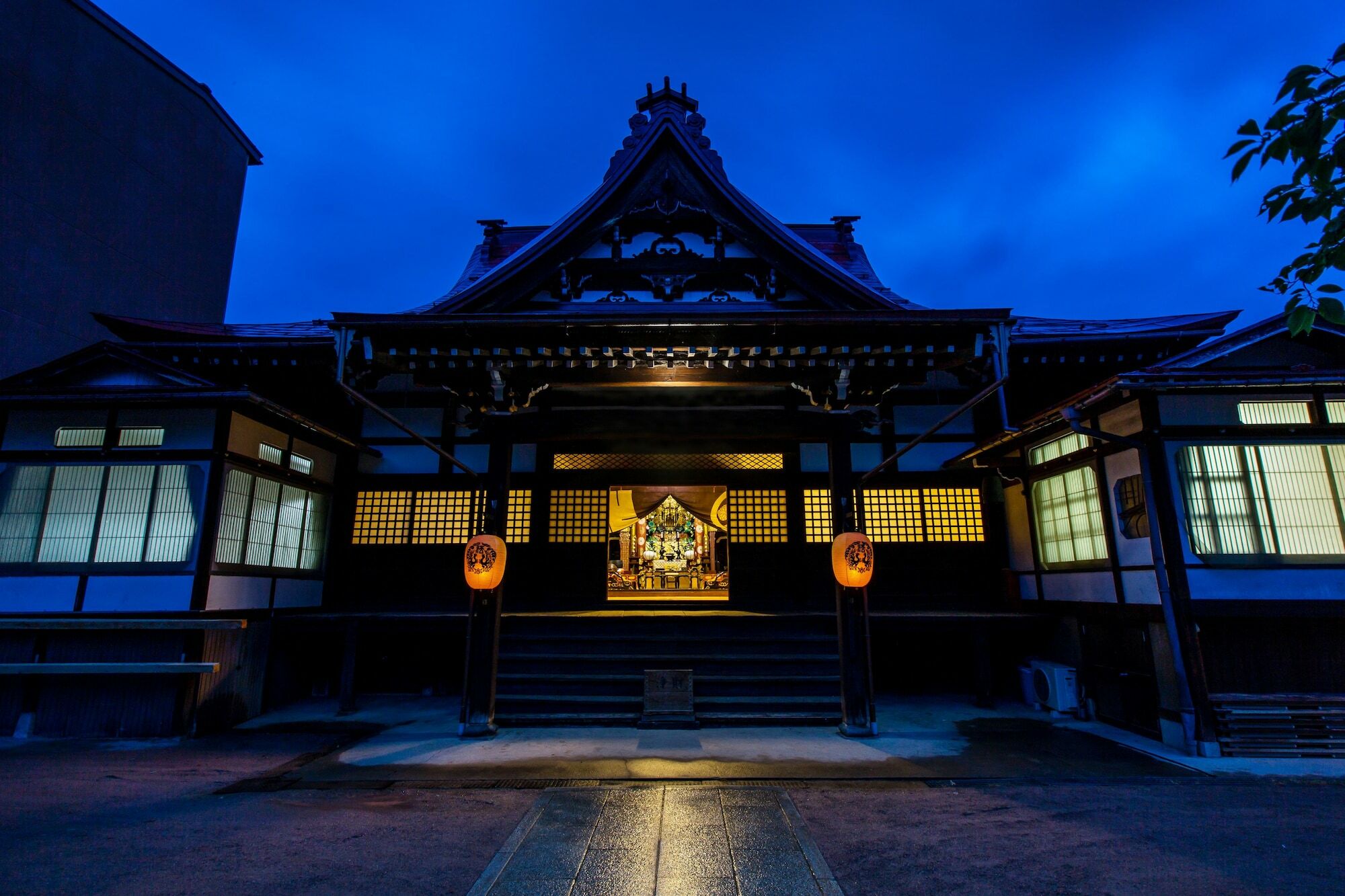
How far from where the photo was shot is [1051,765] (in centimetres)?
667

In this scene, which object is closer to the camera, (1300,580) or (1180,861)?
(1180,861)

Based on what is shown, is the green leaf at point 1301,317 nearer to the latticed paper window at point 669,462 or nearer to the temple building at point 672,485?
the temple building at point 672,485

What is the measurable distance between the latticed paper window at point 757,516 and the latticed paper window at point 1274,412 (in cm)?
658

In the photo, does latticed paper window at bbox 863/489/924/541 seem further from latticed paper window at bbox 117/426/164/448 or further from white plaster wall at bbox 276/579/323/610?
latticed paper window at bbox 117/426/164/448

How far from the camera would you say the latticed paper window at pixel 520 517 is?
1120 centimetres

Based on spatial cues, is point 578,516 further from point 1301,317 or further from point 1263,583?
point 1301,317

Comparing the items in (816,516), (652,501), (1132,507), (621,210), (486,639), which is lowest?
(486,639)

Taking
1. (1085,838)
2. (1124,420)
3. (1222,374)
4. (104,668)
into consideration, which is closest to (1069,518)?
(1124,420)

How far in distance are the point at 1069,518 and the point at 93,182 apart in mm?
22455

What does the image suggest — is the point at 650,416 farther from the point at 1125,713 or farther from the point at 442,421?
the point at 1125,713

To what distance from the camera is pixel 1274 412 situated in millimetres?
7879

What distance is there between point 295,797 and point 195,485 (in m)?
5.34

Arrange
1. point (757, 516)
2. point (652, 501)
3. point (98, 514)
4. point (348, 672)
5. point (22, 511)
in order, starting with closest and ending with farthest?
point (98, 514), point (22, 511), point (348, 672), point (757, 516), point (652, 501)

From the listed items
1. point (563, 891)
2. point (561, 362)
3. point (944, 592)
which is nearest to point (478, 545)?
point (561, 362)
